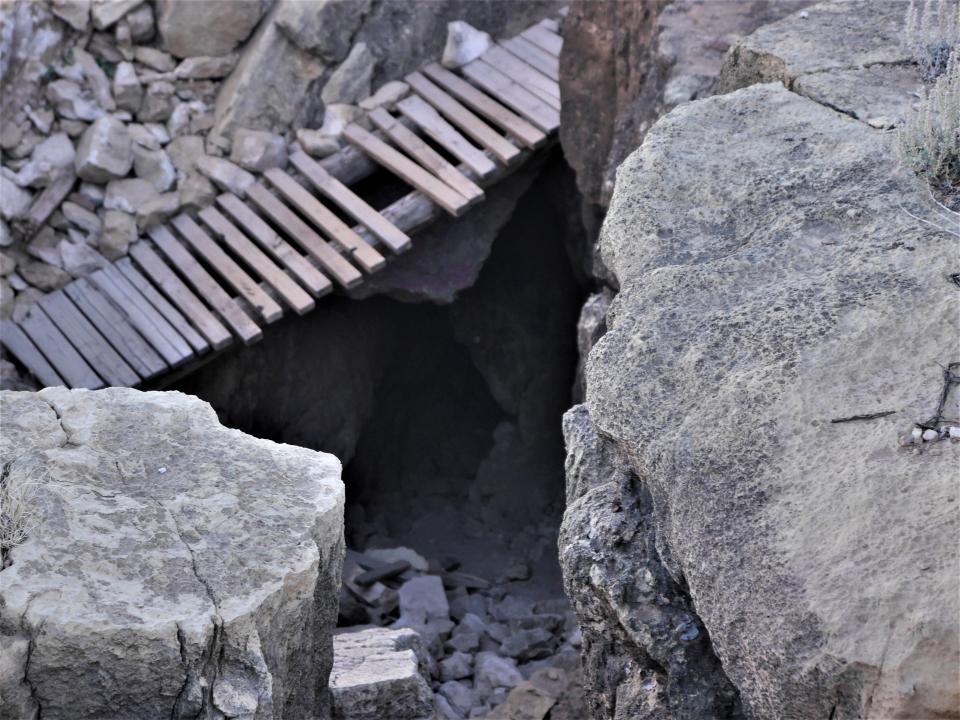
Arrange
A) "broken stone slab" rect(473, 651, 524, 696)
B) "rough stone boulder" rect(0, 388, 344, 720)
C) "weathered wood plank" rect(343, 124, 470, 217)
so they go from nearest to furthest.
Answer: "rough stone boulder" rect(0, 388, 344, 720) → "broken stone slab" rect(473, 651, 524, 696) → "weathered wood plank" rect(343, 124, 470, 217)

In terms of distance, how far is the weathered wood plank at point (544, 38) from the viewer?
6.58m

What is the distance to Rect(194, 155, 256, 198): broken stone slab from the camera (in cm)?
622

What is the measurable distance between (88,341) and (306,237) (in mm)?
1212

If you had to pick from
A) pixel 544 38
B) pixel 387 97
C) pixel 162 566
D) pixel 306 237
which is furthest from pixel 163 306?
pixel 162 566

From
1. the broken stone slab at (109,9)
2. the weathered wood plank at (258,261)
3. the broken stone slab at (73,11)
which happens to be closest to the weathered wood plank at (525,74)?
the weathered wood plank at (258,261)

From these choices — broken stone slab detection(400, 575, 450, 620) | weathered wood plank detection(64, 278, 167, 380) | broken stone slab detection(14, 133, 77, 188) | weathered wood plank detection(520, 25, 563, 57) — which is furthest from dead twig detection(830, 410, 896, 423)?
broken stone slab detection(14, 133, 77, 188)

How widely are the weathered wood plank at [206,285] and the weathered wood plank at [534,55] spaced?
2167 mm

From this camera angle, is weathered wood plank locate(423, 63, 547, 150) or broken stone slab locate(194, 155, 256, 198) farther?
broken stone slab locate(194, 155, 256, 198)

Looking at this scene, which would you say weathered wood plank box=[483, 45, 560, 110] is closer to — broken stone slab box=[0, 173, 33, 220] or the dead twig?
broken stone slab box=[0, 173, 33, 220]

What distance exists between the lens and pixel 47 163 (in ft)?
20.0

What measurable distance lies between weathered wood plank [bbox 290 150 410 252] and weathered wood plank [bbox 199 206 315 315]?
0.47m

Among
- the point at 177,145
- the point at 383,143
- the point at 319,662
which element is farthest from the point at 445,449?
the point at 319,662

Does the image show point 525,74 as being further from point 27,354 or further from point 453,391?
point 27,354

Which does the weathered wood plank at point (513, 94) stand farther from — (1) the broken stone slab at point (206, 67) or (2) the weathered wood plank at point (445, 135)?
(1) the broken stone slab at point (206, 67)
